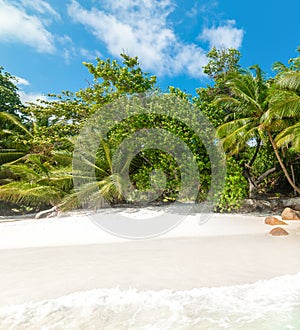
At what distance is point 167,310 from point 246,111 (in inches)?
340

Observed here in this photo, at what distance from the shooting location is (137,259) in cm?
443

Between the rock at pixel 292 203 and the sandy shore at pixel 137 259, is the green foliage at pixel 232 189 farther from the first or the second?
the rock at pixel 292 203

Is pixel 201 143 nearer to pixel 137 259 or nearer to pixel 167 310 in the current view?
pixel 137 259

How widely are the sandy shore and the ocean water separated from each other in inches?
9.5

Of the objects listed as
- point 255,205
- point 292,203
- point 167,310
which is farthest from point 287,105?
point 167,310

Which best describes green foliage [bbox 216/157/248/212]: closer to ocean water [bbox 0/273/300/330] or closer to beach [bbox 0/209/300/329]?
beach [bbox 0/209/300/329]

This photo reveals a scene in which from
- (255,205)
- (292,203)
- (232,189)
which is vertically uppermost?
(232,189)

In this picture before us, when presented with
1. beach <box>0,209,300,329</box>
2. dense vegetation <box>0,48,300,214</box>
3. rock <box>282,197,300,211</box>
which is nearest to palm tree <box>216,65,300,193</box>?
dense vegetation <box>0,48,300,214</box>

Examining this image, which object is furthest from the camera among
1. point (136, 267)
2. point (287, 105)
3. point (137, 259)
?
point (287, 105)

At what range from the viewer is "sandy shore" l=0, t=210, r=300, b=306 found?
11.1 feet

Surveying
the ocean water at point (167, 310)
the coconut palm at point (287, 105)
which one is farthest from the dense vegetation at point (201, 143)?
the ocean water at point (167, 310)

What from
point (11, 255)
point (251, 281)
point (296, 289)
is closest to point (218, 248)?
point (251, 281)

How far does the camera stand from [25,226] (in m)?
7.85

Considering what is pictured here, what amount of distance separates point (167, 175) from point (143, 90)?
12.7ft
